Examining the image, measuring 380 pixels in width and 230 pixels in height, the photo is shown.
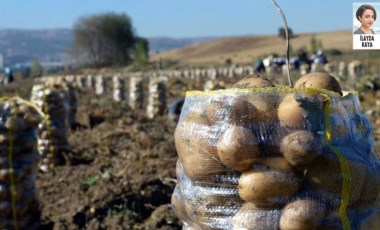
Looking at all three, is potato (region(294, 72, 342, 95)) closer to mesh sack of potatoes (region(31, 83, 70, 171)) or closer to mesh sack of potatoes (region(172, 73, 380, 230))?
mesh sack of potatoes (region(172, 73, 380, 230))

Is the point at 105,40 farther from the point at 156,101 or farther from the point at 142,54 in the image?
the point at 156,101

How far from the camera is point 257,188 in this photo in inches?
110

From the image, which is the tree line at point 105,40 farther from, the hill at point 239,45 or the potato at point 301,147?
the potato at point 301,147

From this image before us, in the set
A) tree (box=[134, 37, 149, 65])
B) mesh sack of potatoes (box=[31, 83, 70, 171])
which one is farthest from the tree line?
mesh sack of potatoes (box=[31, 83, 70, 171])

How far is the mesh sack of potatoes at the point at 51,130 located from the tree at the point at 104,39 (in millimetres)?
60848

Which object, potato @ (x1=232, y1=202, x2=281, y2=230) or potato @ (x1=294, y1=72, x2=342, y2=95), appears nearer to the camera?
potato @ (x1=232, y1=202, x2=281, y2=230)

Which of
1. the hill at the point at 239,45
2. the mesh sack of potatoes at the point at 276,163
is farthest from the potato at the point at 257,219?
the hill at the point at 239,45

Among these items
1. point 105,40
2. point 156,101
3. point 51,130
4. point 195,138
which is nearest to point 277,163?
point 195,138

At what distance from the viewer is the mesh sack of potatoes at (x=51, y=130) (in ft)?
32.4

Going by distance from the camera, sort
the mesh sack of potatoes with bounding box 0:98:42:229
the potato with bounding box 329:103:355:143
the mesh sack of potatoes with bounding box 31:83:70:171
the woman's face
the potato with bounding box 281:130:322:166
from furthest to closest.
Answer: the mesh sack of potatoes with bounding box 31:83:70:171
the mesh sack of potatoes with bounding box 0:98:42:229
the woman's face
the potato with bounding box 329:103:355:143
the potato with bounding box 281:130:322:166

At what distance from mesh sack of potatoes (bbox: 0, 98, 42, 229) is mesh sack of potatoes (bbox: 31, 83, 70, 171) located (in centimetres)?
384

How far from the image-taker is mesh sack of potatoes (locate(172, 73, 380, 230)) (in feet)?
9.15

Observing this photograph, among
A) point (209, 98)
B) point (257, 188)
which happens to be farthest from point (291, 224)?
point (209, 98)

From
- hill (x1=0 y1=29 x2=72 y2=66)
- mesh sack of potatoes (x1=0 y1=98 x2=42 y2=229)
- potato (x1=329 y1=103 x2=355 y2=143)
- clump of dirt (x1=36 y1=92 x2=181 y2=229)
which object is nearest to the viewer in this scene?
potato (x1=329 y1=103 x2=355 y2=143)
